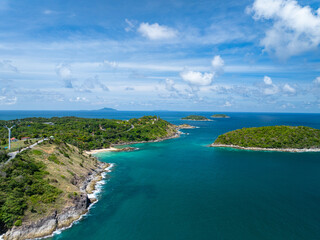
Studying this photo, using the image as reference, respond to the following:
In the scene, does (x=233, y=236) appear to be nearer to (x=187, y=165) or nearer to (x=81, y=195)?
(x=81, y=195)

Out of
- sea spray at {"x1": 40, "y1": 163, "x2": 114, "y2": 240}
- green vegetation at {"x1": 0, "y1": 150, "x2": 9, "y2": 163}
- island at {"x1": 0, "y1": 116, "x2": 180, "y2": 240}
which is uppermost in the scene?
green vegetation at {"x1": 0, "y1": 150, "x2": 9, "y2": 163}

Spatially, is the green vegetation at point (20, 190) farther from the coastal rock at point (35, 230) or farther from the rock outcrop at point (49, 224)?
the rock outcrop at point (49, 224)

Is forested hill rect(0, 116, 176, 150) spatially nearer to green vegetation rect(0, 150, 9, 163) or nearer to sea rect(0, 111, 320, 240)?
sea rect(0, 111, 320, 240)

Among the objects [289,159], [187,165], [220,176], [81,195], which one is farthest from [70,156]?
[289,159]

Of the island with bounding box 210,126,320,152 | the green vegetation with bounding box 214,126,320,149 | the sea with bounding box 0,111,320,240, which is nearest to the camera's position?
the sea with bounding box 0,111,320,240

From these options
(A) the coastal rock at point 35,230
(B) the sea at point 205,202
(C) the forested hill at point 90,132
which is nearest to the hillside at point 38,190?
(A) the coastal rock at point 35,230

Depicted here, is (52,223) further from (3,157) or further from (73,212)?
(3,157)

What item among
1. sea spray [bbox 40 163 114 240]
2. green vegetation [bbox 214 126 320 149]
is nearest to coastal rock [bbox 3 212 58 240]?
sea spray [bbox 40 163 114 240]
